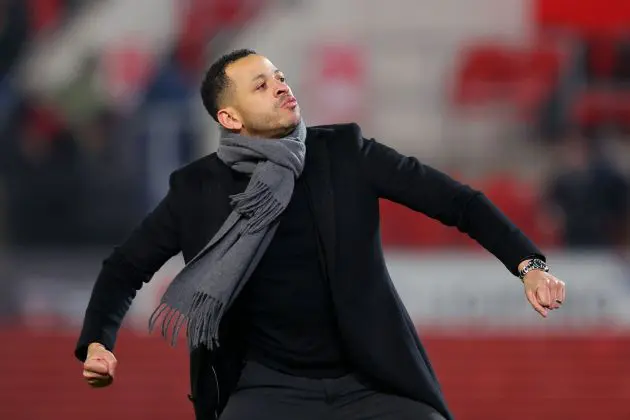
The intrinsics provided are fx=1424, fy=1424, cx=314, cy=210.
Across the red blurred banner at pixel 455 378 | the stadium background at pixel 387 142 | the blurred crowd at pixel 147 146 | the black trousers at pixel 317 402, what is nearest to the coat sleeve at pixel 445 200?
the black trousers at pixel 317 402

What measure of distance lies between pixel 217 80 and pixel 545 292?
101 cm

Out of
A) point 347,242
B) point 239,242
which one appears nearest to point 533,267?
point 347,242

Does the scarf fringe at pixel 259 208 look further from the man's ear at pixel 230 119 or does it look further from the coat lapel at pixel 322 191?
the man's ear at pixel 230 119

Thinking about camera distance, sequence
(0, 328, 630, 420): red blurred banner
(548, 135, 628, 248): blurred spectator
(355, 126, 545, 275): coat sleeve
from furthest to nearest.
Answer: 1. (548, 135, 628, 248): blurred spectator
2. (0, 328, 630, 420): red blurred banner
3. (355, 126, 545, 275): coat sleeve

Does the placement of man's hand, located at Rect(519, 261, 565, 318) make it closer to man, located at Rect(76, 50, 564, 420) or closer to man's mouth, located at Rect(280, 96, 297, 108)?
man, located at Rect(76, 50, 564, 420)

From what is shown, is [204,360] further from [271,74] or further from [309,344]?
[271,74]

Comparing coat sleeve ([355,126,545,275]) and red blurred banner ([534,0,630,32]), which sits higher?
red blurred banner ([534,0,630,32])

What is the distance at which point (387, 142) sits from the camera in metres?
11.6

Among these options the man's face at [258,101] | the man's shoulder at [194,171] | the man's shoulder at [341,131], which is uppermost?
the man's face at [258,101]

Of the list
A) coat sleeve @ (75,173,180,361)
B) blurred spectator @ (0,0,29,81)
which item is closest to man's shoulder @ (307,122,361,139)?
coat sleeve @ (75,173,180,361)

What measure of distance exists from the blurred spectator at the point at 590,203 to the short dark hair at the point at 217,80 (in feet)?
23.7

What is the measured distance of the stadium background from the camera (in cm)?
938

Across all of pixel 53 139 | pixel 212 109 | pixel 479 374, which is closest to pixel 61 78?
pixel 53 139

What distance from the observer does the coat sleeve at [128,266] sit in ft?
11.6
